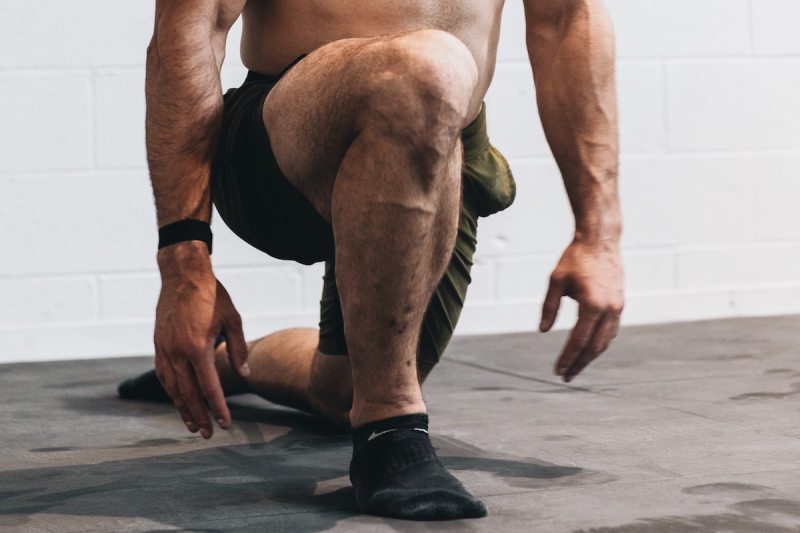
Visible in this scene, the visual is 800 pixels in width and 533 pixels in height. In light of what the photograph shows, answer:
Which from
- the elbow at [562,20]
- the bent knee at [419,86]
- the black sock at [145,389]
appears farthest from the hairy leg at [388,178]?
the black sock at [145,389]

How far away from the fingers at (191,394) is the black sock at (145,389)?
1049 mm

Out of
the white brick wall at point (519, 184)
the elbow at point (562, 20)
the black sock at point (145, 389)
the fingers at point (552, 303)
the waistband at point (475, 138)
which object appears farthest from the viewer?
the white brick wall at point (519, 184)

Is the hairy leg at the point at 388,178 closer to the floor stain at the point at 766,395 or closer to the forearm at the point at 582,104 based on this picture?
the forearm at the point at 582,104

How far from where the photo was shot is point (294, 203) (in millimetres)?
1646

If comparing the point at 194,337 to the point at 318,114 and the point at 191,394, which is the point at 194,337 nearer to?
the point at 191,394

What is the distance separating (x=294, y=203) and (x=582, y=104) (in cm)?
42

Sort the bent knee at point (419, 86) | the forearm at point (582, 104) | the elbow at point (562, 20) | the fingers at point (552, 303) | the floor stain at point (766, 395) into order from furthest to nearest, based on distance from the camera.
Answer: the floor stain at point (766, 395) < the elbow at point (562, 20) < the forearm at point (582, 104) < the fingers at point (552, 303) < the bent knee at point (419, 86)

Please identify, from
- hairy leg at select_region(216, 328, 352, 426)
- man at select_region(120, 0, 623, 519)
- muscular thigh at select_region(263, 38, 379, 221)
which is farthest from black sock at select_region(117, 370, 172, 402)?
muscular thigh at select_region(263, 38, 379, 221)

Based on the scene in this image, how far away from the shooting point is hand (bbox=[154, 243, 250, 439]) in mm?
1334

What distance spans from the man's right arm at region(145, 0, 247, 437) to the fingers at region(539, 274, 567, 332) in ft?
1.15

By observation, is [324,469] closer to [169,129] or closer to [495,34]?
[169,129]

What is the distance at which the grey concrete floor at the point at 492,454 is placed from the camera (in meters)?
1.37

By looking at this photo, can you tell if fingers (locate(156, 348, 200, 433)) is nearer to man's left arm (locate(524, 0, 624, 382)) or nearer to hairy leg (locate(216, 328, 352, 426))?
man's left arm (locate(524, 0, 624, 382))

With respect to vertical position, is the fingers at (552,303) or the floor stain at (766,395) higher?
the fingers at (552,303)
